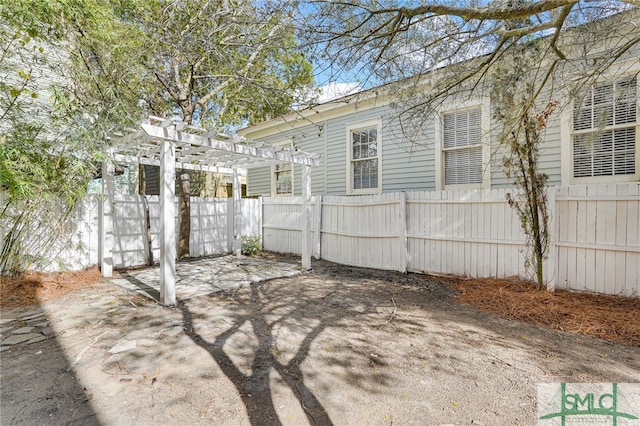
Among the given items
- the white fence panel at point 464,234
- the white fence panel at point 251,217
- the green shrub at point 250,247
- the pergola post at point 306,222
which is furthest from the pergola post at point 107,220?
the white fence panel at point 464,234

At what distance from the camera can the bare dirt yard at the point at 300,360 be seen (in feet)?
6.26

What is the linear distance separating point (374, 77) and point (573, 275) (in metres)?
3.71

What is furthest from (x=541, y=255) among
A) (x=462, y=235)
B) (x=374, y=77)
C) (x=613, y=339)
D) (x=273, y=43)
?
(x=273, y=43)

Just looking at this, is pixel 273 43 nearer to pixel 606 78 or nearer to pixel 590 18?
pixel 590 18

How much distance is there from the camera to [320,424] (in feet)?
5.84

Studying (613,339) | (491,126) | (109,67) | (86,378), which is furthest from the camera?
(491,126)

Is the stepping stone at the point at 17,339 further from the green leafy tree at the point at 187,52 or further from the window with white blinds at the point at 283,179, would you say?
the window with white blinds at the point at 283,179

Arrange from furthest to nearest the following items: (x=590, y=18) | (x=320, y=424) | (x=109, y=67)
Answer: (x=109, y=67) → (x=590, y=18) → (x=320, y=424)

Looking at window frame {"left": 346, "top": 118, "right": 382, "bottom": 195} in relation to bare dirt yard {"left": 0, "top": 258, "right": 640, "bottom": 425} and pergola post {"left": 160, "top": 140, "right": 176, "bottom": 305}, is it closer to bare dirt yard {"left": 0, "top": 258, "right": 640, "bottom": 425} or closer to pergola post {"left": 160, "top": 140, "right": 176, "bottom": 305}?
bare dirt yard {"left": 0, "top": 258, "right": 640, "bottom": 425}

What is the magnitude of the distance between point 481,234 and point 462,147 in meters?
1.97

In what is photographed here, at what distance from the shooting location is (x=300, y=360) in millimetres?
2525

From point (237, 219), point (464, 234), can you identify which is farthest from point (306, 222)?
point (464, 234)

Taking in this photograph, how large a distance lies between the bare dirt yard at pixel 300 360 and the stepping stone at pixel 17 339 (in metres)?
0.10

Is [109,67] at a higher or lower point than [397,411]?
higher
